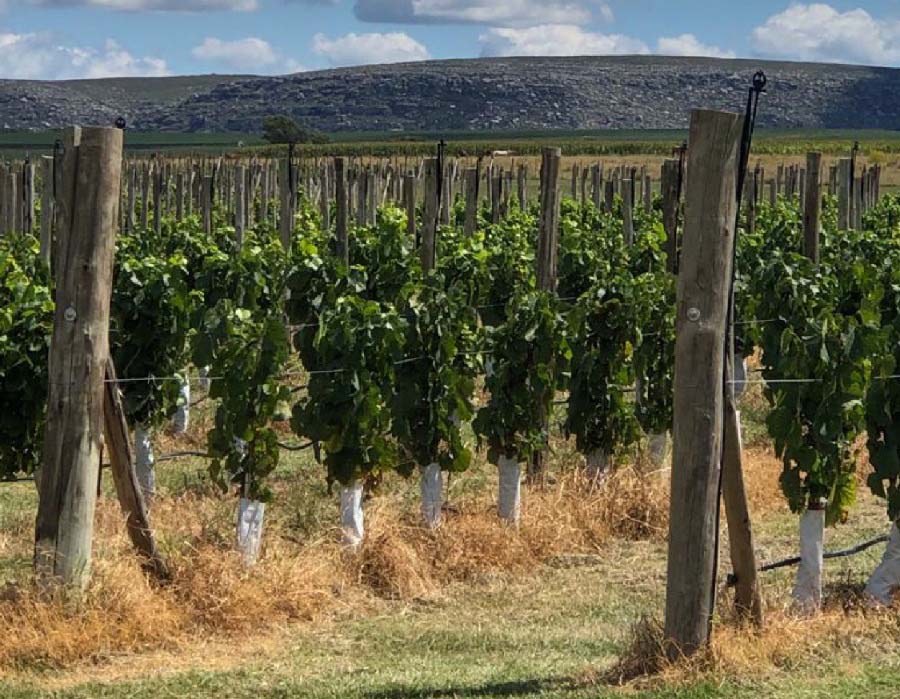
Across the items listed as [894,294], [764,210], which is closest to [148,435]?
[894,294]

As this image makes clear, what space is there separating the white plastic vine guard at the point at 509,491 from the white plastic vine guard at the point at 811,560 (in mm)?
2243

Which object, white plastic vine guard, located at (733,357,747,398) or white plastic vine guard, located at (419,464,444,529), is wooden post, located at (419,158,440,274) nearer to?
white plastic vine guard, located at (419,464,444,529)

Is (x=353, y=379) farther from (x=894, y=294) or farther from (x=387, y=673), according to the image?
(x=894, y=294)

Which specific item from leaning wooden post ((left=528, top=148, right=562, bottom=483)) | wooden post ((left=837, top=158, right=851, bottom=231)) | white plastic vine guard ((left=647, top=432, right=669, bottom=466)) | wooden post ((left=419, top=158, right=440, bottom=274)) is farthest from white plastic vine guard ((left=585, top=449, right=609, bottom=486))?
wooden post ((left=837, top=158, right=851, bottom=231))

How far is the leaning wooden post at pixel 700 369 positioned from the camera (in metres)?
6.21

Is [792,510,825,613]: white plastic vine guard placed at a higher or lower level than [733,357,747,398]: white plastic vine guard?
lower

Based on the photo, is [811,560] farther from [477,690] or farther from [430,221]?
[430,221]

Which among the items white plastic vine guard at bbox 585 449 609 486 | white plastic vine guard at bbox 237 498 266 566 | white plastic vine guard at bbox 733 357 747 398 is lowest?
white plastic vine guard at bbox 237 498 266 566

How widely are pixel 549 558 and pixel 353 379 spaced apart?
1640 mm

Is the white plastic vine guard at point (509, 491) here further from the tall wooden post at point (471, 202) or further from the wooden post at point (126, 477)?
the tall wooden post at point (471, 202)

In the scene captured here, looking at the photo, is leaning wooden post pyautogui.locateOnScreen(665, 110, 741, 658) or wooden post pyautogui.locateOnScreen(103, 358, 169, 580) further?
wooden post pyautogui.locateOnScreen(103, 358, 169, 580)

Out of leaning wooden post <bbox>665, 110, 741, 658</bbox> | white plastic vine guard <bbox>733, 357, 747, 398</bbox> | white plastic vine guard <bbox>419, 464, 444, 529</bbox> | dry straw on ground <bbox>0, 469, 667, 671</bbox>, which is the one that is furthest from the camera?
white plastic vine guard <bbox>733, 357, 747, 398</bbox>

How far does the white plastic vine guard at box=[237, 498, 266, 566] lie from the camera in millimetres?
8414

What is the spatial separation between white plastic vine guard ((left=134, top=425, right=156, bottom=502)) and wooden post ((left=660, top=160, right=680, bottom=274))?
4.31 m
